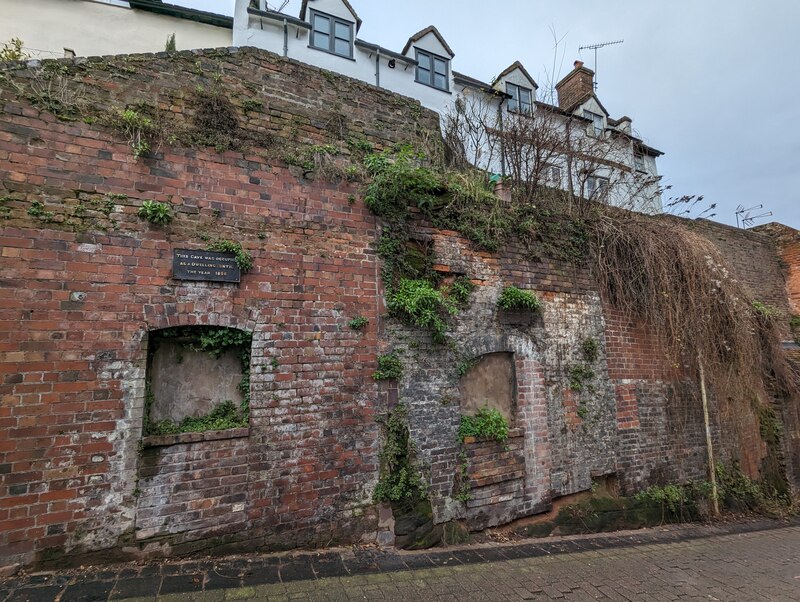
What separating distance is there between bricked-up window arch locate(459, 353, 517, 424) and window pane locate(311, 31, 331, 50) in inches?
504

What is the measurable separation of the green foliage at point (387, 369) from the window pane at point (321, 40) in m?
12.9

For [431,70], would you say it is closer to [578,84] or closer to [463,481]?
[578,84]

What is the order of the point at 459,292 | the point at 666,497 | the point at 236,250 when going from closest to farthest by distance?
the point at 236,250 < the point at 459,292 < the point at 666,497

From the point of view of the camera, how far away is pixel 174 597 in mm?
3082

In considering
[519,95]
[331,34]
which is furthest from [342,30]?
[519,95]

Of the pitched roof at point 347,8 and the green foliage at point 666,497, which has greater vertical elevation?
the pitched roof at point 347,8

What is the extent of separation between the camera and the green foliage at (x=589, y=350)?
615 centimetres

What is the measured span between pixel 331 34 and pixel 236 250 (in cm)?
1296

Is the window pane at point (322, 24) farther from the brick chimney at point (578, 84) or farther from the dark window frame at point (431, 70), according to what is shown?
the brick chimney at point (578, 84)

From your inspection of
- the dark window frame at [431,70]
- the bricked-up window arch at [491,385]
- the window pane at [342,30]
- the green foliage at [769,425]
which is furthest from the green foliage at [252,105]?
the dark window frame at [431,70]

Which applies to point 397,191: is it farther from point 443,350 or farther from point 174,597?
point 174,597

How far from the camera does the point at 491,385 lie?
548cm

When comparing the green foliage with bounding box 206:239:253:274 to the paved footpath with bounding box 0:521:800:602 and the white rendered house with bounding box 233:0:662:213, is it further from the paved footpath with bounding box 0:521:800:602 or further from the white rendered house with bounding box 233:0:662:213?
the white rendered house with bounding box 233:0:662:213

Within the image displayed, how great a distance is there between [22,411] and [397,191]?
4.02 m
